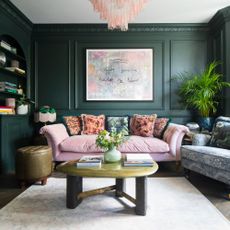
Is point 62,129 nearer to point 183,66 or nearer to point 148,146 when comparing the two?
point 148,146

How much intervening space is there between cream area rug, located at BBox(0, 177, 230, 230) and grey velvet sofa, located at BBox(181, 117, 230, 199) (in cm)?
30

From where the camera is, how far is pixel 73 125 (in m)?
3.79

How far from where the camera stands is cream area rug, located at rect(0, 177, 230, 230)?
5.65ft

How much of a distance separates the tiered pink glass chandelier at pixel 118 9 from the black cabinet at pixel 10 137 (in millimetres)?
2042

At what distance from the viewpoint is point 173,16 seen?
385 cm

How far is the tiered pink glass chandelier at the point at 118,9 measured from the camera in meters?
2.27

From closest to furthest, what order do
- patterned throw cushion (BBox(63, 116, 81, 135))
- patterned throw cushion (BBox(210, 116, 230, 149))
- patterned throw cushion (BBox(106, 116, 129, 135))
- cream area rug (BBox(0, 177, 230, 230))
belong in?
cream area rug (BBox(0, 177, 230, 230)) < patterned throw cushion (BBox(210, 116, 230, 149)) < patterned throw cushion (BBox(63, 116, 81, 135)) < patterned throw cushion (BBox(106, 116, 129, 135))

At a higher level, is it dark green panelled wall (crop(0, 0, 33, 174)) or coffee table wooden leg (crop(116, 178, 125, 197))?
dark green panelled wall (crop(0, 0, 33, 174))

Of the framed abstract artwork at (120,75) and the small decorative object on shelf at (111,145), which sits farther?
the framed abstract artwork at (120,75)

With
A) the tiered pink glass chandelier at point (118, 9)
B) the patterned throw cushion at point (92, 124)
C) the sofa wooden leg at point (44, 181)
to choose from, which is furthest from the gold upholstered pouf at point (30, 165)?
the tiered pink glass chandelier at point (118, 9)

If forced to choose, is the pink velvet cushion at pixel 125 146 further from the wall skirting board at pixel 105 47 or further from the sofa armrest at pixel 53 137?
the wall skirting board at pixel 105 47

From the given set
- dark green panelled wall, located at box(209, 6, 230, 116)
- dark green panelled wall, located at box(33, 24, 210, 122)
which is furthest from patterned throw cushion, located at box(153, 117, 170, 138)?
dark green panelled wall, located at box(209, 6, 230, 116)

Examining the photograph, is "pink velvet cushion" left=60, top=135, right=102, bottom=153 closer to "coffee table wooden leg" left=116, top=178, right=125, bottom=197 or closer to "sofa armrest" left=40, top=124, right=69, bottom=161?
"sofa armrest" left=40, top=124, right=69, bottom=161

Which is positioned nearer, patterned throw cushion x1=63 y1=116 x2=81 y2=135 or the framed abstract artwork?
patterned throw cushion x1=63 y1=116 x2=81 y2=135
